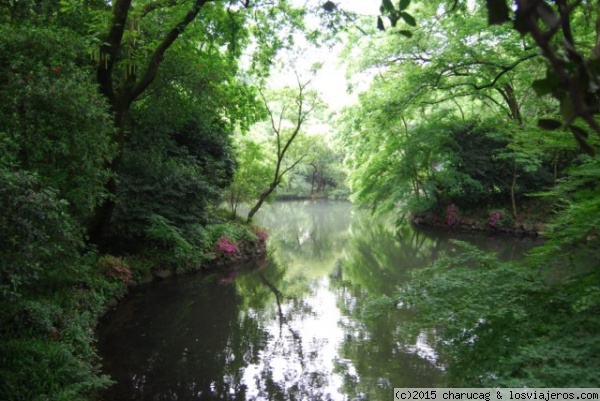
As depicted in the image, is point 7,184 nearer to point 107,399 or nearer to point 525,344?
point 107,399

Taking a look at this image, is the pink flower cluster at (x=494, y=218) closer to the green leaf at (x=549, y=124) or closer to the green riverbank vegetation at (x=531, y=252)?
the green riverbank vegetation at (x=531, y=252)

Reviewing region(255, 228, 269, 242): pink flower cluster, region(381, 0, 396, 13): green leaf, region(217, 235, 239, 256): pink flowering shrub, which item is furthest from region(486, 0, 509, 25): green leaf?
region(255, 228, 269, 242): pink flower cluster

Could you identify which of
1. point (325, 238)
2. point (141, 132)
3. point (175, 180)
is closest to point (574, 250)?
point (175, 180)

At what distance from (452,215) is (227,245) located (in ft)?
33.8

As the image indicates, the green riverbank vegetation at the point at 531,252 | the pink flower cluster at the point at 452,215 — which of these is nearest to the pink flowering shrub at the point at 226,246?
the green riverbank vegetation at the point at 531,252

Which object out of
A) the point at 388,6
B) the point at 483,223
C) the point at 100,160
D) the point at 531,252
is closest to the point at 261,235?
the point at 483,223

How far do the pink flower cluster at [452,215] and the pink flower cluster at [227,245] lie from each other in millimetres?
9941

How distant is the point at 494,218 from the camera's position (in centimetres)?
1641

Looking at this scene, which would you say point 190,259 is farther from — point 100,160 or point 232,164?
point 100,160

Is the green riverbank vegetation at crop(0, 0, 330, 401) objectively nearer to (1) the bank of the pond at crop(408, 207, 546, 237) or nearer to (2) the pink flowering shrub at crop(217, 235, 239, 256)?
(2) the pink flowering shrub at crop(217, 235, 239, 256)

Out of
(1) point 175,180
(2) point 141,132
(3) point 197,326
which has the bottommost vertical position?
(3) point 197,326

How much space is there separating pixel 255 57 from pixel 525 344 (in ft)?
25.0

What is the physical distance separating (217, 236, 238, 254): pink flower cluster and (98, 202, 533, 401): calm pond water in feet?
1.97

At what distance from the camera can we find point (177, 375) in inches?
209
